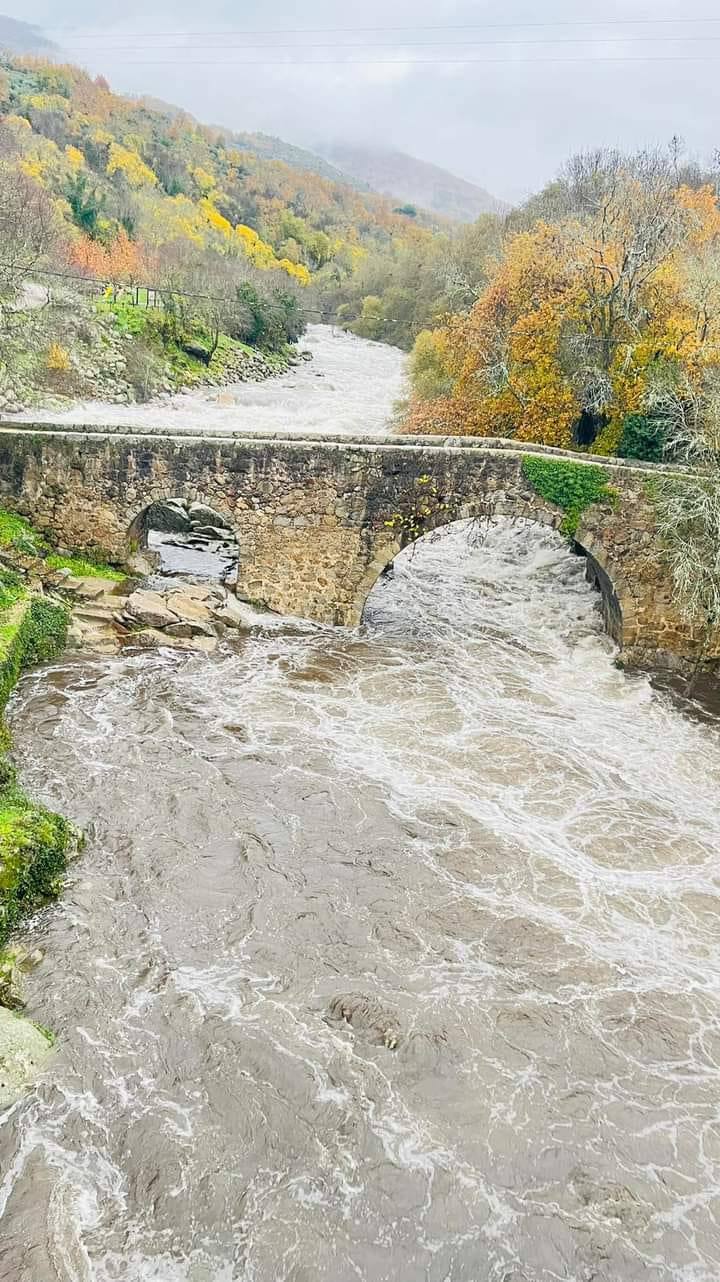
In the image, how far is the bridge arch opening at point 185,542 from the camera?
21.2 metres

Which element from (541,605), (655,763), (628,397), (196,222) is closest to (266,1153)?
(655,763)

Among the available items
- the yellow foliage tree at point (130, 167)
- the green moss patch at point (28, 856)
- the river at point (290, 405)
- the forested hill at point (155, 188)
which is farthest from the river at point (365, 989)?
the yellow foliage tree at point (130, 167)

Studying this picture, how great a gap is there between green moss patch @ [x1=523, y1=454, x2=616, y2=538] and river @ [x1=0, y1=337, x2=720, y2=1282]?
4.35 m

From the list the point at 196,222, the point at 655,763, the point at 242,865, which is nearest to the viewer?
the point at 242,865

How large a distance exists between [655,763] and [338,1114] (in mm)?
9069

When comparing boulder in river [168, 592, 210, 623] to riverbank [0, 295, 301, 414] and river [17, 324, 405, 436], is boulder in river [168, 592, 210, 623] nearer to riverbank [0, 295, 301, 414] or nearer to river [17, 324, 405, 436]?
river [17, 324, 405, 436]

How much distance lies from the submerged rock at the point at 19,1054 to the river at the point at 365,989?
16 cm

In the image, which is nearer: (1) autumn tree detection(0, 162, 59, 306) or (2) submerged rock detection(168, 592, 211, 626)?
(2) submerged rock detection(168, 592, 211, 626)

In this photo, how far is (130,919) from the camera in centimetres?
1012

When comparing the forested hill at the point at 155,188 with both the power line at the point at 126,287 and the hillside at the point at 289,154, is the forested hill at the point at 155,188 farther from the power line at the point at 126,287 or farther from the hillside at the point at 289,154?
the hillside at the point at 289,154

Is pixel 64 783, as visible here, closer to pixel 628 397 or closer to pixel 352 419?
pixel 628 397

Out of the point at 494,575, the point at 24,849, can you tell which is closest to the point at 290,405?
the point at 494,575

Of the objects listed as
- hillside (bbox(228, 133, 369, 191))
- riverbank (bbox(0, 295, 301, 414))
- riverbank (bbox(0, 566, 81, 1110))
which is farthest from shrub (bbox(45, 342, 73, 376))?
hillside (bbox(228, 133, 369, 191))

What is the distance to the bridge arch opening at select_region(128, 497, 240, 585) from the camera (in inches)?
835
